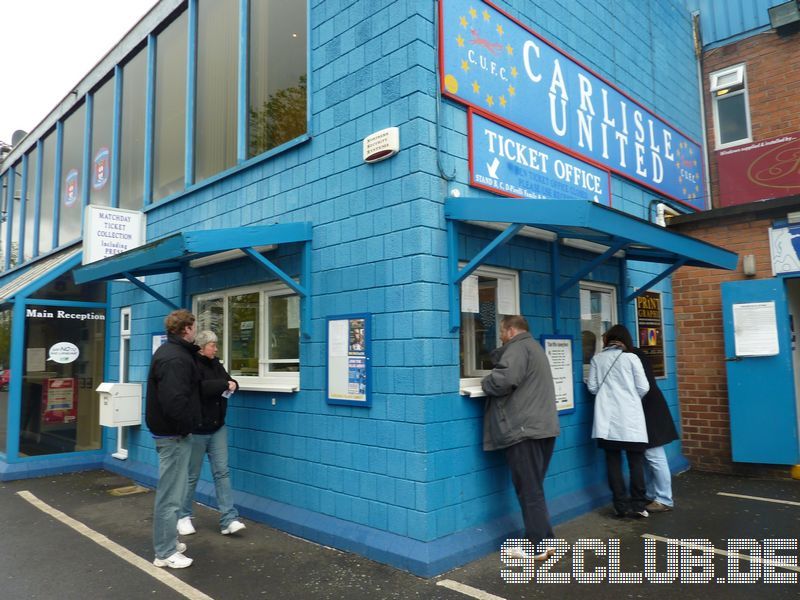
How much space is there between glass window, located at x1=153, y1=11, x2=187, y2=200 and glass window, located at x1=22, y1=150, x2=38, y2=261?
6.58 meters

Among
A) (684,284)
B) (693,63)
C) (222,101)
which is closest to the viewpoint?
(222,101)

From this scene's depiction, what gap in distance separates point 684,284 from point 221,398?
6114 millimetres

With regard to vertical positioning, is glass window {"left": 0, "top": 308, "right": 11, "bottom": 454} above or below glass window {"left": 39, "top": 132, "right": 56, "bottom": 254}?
below

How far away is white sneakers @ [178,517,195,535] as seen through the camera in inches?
209

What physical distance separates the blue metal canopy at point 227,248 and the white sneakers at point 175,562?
202cm

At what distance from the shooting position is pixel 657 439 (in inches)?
229

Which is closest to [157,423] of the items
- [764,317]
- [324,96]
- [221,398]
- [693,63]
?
[221,398]

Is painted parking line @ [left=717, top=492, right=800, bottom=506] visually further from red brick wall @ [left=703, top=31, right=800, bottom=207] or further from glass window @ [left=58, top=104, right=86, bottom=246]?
glass window @ [left=58, top=104, right=86, bottom=246]

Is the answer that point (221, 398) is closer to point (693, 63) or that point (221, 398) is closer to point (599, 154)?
point (599, 154)

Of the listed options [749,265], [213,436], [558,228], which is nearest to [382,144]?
[558,228]

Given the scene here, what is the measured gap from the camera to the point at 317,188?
5492mm

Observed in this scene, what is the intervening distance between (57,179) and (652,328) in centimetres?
1126

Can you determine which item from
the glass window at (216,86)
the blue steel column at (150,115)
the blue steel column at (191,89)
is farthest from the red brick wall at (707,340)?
the blue steel column at (150,115)

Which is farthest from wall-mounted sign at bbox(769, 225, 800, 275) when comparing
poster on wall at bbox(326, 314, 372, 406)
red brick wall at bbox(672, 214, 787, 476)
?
poster on wall at bbox(326, 314, 372, 406)
